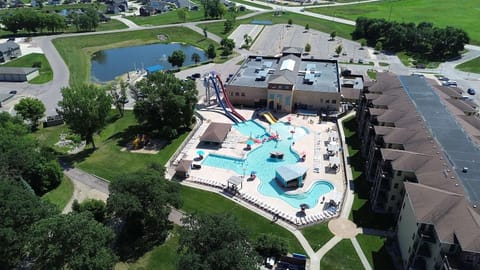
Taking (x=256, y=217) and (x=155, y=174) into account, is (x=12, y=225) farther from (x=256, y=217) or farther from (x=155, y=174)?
(x=256, y=217)

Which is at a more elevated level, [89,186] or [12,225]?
[12,225]

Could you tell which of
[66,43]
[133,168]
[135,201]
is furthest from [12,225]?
[66,43]

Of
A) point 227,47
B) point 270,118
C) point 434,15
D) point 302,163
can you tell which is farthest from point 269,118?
point 434,15

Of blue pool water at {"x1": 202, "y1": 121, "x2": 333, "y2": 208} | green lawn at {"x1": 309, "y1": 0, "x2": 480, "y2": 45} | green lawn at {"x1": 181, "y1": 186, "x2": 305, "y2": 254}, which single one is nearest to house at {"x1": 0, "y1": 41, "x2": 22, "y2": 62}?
blue pool water at {"x1": 202, "y1": 121, "x2": 333, "y2": 208}

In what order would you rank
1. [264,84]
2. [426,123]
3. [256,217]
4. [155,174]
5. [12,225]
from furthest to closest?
[264,84]
[426,123]
[256,217]
[155,174]
[12,225]

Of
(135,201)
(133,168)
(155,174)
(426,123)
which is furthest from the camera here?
(133,168)

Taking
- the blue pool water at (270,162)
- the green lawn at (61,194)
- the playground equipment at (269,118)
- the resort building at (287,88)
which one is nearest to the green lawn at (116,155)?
the green lawn at (61,194)
